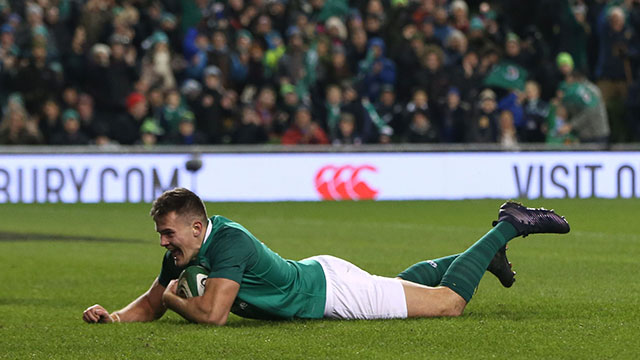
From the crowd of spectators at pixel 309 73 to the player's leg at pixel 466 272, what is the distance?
46.3 feet

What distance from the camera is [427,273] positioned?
819cm

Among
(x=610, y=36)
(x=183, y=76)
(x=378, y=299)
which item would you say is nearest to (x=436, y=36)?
(x=610, y=36)

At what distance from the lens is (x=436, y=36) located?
24.5 meters

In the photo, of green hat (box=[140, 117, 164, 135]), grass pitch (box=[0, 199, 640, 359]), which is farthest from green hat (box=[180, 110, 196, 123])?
grass pitch (box=[0, 199, 640, 359])

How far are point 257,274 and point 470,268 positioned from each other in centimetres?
136

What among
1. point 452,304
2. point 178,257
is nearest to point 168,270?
point 178,257

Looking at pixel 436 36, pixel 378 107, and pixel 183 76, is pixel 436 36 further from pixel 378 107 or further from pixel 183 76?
pixel 183 76

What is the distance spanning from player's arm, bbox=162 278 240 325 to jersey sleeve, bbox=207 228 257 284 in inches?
1.7

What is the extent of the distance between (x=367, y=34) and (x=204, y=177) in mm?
4947

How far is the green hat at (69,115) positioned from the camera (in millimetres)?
21447

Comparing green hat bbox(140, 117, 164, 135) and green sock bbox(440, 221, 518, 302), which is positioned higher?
green sock bbox(440, 221, 518, 302)

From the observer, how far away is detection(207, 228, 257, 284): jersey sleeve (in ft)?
24.0

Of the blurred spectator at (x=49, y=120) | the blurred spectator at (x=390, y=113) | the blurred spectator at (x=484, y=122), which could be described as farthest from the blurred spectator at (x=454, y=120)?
the blurred spectator at (x=49, y=120)

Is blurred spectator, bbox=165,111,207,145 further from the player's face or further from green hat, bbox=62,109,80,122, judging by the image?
the player's face
